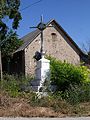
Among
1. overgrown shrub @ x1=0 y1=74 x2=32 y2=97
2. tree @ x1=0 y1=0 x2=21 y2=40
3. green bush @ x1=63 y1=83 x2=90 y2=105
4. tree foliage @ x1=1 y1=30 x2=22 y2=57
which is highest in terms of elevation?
tree @ x1=0 y1=0 x2=21 y2=40

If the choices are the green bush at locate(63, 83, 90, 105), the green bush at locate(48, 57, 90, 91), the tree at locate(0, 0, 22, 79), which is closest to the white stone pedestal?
the green bush at locate(48, 57, 90, 91)

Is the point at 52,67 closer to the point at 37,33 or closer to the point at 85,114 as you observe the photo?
the point at 85,114

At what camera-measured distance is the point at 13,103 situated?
1496cm

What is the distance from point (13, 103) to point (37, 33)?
1147 inches

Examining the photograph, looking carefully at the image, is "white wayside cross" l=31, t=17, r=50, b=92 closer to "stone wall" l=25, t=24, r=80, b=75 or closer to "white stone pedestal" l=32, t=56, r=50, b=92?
"white stone pedestal" l=32, t=56, r=50, b=92

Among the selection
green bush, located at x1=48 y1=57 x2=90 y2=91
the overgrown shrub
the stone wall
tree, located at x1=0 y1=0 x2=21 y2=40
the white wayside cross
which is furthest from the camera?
the stone wall

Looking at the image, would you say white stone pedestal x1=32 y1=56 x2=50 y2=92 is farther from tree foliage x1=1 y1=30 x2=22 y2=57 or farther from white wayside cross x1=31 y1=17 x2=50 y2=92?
tree foliage x1=1 y1=30 x2=22 y2=57

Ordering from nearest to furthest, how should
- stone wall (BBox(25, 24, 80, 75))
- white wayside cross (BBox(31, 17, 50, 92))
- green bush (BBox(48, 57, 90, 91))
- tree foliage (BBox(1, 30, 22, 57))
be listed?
1. white wayside cross (BBox(31, 17, 50, 92))
2. green bush (BBox(48, 57, 90, 91))
3. tree foliage (BBox(1, 30, 22, 57))
4. stone wall (BBox(25, 24, 80, 75))

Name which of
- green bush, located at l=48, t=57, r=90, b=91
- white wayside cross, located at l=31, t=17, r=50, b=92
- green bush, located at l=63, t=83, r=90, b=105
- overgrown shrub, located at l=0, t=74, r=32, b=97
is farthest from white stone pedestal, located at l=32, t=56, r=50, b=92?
green bush, located at l=63, t=83, r=90, b=105

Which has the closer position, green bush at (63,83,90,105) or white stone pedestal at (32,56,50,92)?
green bush at (63,83,90,105)

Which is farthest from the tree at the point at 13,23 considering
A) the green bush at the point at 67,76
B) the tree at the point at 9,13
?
the green bush at the point at 67,76

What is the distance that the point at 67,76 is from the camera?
Answer: 2014 centimetres

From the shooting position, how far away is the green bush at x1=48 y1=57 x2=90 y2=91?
1992cm

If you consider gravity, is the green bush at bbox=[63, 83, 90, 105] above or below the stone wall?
below
